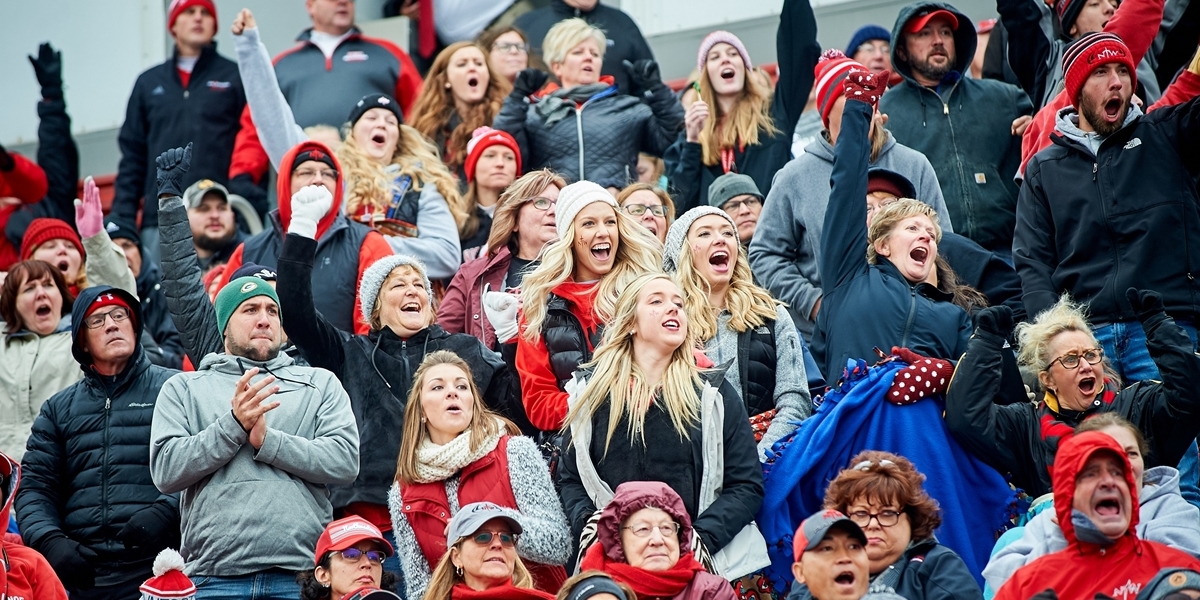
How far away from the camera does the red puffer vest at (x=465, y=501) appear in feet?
21.9

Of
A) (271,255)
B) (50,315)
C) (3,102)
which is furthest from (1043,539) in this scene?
(3,102)

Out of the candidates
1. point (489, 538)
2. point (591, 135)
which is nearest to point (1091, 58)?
point (591, 135)

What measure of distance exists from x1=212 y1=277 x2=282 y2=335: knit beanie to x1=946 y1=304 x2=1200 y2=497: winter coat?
302 centimetres

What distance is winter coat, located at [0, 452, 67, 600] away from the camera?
6320 millimetres

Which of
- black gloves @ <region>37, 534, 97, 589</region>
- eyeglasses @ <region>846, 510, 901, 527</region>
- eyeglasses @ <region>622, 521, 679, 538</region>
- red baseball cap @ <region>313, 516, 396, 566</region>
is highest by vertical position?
eyeglasses @ <region>846, 510, 901, 527</region>

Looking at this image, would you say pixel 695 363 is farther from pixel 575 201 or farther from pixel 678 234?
pixel 575 201

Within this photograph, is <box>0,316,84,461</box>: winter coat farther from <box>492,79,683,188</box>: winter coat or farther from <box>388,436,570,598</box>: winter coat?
<box>492,79,683,188</box>: winter coat

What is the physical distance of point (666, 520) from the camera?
6.03 m

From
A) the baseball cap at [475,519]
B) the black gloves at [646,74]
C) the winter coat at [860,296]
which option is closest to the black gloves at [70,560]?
the baseball cap at [475,519]

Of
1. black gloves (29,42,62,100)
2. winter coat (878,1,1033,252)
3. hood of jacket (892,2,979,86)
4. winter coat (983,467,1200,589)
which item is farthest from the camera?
black gloves (29,42,62,100)

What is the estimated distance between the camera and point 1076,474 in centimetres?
555

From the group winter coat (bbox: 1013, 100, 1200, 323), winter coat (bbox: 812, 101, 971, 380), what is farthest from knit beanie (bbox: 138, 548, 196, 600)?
winter coat (bbox: 1013, 100, 1200, 323)

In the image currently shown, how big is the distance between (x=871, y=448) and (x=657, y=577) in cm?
121

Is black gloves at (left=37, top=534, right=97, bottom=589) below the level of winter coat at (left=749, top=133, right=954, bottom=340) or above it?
below
